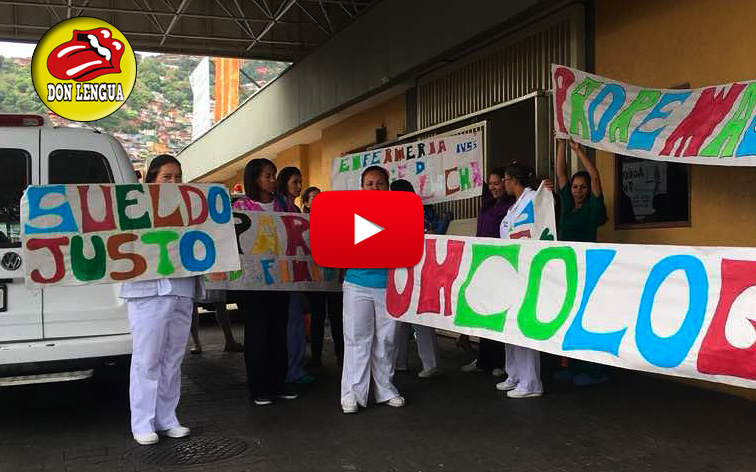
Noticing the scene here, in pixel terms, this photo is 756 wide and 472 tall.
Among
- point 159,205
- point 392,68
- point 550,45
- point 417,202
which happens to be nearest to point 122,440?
point 159,205

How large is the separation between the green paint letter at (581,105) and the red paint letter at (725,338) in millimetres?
2672

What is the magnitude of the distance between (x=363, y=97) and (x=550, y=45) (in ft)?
18.4

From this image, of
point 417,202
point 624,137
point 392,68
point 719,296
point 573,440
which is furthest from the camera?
point 392,68

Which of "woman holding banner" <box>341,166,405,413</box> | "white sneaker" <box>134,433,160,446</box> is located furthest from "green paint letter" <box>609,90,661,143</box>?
"white sneaker" <box>134,433,160,446</box>

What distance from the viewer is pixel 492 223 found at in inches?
298

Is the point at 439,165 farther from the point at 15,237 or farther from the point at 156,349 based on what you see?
the point at 15,237

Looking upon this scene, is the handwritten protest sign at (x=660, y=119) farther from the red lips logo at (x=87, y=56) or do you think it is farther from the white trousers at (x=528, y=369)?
the red lips logo at (x=87, y=56)

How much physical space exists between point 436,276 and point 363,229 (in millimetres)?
1191

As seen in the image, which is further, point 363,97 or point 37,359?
point 363,97

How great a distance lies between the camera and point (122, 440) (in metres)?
5.62

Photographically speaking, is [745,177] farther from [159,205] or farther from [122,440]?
[122,440]

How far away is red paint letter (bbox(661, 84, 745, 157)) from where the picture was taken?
5979 millimetres

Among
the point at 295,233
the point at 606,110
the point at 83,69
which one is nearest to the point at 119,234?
the point at 295,233

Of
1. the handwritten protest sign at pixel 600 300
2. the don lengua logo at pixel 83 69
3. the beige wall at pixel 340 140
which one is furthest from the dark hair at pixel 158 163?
the beige wall at pixel 340 140
